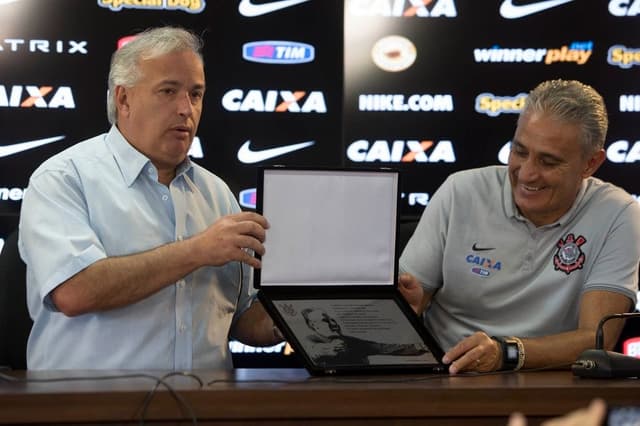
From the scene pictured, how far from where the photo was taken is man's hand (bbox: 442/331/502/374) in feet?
7.32

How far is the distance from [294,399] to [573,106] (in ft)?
4.26

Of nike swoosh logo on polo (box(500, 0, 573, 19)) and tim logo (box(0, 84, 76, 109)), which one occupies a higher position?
nike swoosh logo on polo (box(500, 0, 573, 19))

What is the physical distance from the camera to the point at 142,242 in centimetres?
252

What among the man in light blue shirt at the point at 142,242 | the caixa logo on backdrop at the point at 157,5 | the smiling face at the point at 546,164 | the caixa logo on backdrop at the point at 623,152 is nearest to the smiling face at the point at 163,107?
the man in light blue shirt at the point at 142,242

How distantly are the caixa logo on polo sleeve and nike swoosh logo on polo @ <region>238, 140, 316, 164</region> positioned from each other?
1.71m

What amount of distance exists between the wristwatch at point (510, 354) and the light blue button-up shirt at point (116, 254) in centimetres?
74

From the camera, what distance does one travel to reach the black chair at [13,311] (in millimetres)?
2521

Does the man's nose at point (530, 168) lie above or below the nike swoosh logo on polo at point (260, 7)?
below

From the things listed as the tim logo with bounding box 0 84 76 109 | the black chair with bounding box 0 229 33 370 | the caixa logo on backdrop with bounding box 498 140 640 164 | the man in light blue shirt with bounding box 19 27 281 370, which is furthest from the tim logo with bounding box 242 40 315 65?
the black chair with bounding box 0 229 33 370

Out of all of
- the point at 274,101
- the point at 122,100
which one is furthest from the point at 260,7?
the point at 122,100

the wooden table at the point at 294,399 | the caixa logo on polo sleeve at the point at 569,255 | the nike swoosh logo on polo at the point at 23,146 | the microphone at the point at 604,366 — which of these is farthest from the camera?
the nike swoosh logo on polo at the point at 23,146

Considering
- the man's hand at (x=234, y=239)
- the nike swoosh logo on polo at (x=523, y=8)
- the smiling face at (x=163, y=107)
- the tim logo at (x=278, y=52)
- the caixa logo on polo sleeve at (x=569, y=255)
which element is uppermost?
the nike swoosh logo on polo at (x=523, y=8)

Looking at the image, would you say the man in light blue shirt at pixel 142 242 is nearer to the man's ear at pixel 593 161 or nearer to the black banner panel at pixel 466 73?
the man's ear at pixel 593 161

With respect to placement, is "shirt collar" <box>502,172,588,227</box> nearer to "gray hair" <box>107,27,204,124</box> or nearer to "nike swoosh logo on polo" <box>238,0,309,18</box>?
"gray hair" <box>107,27,204,124</box>
